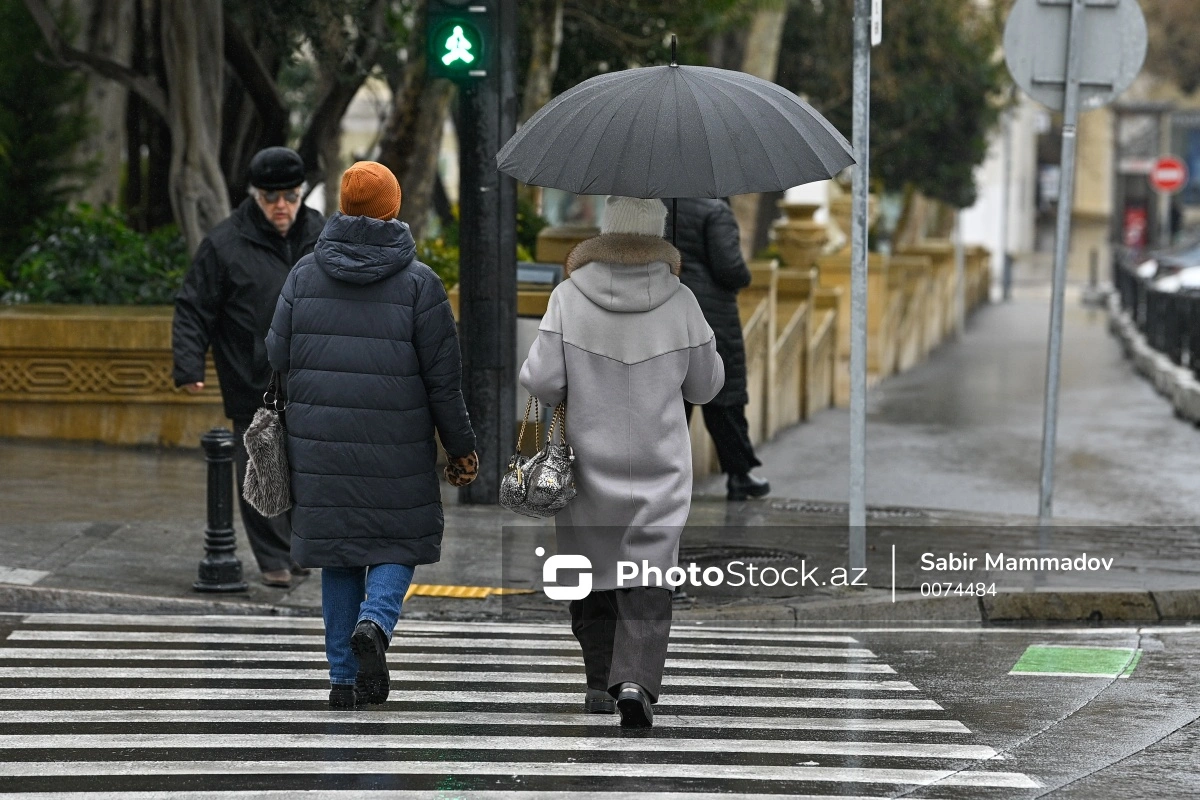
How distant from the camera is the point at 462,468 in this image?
6582 mm

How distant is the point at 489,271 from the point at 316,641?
141 inches

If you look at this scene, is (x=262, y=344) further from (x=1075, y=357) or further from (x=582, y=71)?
(x=1075, y=357)

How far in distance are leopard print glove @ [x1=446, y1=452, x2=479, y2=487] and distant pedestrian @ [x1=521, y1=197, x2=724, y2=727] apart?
35 cm

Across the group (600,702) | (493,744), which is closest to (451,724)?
(493,744)

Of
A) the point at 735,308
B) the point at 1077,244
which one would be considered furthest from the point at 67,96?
the point at 1077,244

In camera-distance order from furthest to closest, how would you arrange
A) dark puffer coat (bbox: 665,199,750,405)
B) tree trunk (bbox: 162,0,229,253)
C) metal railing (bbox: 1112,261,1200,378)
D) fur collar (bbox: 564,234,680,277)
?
metal railing (bbox: 1112,261,1200,378) → tree trunk (bbox: 162,0,229,253) → dark puffer coat (bbox: 665,199,750,405) → fur collar (bbox: 564,234,680,277)

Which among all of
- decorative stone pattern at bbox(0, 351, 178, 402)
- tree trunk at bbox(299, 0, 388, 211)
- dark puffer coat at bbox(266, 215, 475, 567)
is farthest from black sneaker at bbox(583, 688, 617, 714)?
tree trunk at bbox(299, 0, 388, 211)

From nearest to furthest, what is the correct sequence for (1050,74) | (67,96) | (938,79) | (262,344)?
(262,344) < (1050,74) < (67,96) < (938,79)

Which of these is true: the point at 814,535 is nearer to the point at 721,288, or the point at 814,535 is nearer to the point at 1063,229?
the point at 721,288

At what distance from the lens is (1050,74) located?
1015cm

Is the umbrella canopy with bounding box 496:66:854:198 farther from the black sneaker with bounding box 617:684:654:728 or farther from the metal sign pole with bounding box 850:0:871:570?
the metal sign pole with bounding box 850:0:871:570

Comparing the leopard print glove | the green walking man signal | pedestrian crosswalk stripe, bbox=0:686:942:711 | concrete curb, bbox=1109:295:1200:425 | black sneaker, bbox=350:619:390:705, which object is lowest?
concrete curb, bbox=1109:295:1200:425

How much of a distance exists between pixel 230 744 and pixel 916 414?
1330 centimetres

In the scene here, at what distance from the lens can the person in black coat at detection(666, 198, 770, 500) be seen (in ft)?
33.6
